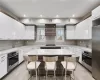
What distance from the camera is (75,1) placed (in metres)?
3.83

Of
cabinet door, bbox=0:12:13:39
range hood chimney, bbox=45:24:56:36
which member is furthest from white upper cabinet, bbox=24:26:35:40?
cabinet door, bbox=0:12:13:39

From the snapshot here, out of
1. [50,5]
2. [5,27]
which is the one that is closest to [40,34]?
[50,5]

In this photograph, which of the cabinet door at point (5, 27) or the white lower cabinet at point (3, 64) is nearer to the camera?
the white lower cabinet at point (3, 64)

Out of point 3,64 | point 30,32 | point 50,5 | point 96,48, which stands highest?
point 50,5

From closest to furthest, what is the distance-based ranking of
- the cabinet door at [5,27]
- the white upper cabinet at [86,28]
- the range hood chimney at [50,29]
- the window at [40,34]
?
the cabinet door at [5,27] < the white upper cabinet at [86,28] < the range hood chimney at [50,29] < the window at [40,34]

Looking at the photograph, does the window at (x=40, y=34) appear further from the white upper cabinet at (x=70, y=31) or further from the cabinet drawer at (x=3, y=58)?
the cabinet drawer at (x=3, y=58)

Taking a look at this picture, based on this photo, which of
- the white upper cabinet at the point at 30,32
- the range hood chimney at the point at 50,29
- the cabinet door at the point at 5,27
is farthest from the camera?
the range hood chimney at the point at 50,29

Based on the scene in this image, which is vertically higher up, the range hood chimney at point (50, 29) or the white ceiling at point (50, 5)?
the white ceiling at point (50, 5)

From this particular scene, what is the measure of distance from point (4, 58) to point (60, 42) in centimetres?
500

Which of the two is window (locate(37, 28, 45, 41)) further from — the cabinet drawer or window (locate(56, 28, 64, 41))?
the cabinet drawer

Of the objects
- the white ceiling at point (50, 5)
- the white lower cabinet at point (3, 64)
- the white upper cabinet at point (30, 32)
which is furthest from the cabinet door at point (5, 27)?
the white upper cabinet at point (30, 32)

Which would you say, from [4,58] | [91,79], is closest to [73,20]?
[91,79]

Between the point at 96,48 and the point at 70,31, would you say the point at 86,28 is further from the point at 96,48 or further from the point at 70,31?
the point at 70,31

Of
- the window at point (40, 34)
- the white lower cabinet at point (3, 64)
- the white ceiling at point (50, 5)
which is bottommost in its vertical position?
the white lower cabinet at point (3, 64)
